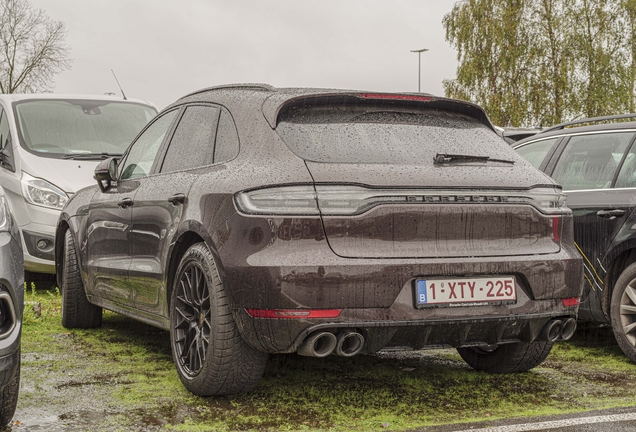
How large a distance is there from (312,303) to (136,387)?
1.47 metres

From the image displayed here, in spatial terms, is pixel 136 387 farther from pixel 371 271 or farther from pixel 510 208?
pixel 510 208

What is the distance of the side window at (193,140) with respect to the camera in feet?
17.1

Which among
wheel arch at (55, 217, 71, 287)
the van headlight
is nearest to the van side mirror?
the van headlight

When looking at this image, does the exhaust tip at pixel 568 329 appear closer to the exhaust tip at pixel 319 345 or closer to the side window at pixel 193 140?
the exhaust tip at pixel 319 345

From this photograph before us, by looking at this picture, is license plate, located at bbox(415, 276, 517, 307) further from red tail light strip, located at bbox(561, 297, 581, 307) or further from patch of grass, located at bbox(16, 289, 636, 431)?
patch of grass, located at bbox(16, 289, 636, 431)

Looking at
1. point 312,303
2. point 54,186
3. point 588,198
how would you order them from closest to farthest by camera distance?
point 312,303
point 588,198
point 54,186

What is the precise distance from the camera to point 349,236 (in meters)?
4.25

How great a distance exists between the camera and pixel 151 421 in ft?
14.3

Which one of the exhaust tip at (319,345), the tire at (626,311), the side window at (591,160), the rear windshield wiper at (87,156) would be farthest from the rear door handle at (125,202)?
the rear windshield wiper at (87,156)

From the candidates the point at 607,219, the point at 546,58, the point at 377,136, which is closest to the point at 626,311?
the point at 607,219

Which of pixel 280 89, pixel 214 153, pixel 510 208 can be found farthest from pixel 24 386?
pixel 510 208

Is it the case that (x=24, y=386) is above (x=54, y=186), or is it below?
below

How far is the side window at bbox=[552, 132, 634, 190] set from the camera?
643 centimetres

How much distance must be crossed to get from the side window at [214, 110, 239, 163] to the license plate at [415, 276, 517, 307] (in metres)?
1.24
